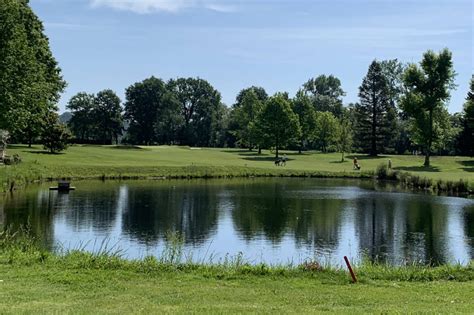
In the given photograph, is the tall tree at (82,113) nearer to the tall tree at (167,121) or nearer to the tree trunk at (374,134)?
the tall tree at (167,121)

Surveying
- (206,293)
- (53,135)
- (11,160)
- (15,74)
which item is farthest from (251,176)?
(206,293)

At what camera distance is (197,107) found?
459ft

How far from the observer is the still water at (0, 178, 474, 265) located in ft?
73.0

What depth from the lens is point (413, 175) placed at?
5625cm

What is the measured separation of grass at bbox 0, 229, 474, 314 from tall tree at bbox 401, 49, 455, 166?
2476 inches

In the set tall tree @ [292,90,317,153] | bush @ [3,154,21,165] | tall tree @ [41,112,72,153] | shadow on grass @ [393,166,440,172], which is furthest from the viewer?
tall tree @ [292,90,317,153]

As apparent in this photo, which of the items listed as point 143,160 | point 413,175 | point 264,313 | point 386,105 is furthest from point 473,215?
point 386,105

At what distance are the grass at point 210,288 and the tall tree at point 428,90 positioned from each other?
206ft

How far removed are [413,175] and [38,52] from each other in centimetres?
3762

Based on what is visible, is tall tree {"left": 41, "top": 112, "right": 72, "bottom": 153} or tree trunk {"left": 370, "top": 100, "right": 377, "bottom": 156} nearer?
tall tree {"left": 41, "top": 112, "right": 72, "bottom": 153}

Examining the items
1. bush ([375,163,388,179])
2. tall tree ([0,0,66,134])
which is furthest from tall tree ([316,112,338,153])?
tall tree ([0,0,66,134])

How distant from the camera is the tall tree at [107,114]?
123 meters

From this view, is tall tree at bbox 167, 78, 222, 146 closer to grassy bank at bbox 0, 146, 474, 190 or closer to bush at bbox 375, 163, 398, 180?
grassy bank at bbox 0, 146, 474, 190

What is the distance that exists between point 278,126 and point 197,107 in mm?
54064
